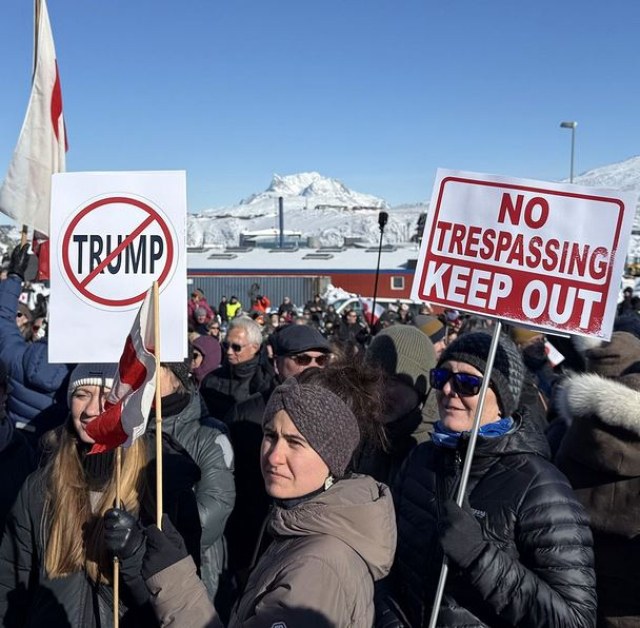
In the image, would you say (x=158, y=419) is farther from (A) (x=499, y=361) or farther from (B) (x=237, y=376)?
(B) (x=237, y=376)

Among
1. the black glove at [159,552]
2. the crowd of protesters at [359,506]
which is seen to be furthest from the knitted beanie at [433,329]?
the black glove at [159,552]

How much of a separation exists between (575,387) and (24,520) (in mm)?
2153

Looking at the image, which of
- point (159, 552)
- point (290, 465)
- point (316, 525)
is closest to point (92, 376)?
point (159, 552)

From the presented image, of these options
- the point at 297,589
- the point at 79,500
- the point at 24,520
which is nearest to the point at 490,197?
the point at 297,589

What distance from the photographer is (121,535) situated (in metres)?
2.27

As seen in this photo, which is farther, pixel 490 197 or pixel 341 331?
pixel 341 331

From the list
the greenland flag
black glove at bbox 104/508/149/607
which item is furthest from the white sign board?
black glove at bbox 104/508/149/607

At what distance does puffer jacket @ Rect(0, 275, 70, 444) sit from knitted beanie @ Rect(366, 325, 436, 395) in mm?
2107

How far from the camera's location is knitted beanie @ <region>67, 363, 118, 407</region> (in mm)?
2963

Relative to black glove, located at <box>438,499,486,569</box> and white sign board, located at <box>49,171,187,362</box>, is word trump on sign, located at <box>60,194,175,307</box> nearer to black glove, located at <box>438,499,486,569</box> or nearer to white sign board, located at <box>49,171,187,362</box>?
white sign board, located at <box>49,171,187,362</box>

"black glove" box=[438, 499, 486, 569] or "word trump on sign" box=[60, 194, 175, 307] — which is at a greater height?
"word trump on sign" box=[60, 194, 175, 307]

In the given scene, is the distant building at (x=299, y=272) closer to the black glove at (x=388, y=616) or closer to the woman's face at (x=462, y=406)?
Answer: the woman's face at (x=462, y=406)

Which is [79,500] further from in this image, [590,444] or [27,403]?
[27,403]

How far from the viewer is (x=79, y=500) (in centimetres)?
268
